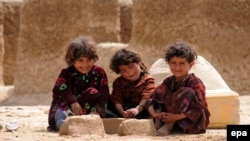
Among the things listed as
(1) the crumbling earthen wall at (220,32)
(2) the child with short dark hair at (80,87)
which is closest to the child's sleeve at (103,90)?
(2) the child with short dark hair at (80,87)

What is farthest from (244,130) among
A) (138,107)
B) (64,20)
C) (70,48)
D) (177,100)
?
(64,20)

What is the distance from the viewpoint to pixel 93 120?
6.09 metres

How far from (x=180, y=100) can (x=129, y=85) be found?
773 millimetres

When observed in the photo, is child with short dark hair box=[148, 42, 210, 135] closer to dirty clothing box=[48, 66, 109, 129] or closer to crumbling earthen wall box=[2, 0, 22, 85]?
dirty clothing box=[48, 66, 109, 129]

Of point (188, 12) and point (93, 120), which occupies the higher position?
point (188, 12)

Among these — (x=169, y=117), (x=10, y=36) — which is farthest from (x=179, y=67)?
(x=10, y=36)

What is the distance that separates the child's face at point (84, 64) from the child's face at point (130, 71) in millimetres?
291

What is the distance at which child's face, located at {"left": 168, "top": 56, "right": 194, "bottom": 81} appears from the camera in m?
6.35

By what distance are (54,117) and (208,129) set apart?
1.46m

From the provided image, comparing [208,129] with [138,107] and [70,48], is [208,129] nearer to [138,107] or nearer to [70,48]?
[138,107]

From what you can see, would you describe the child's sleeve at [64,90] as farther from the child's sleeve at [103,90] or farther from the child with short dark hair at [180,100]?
the child with short dark hair at [180,100]

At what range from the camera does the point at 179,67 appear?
6344mm

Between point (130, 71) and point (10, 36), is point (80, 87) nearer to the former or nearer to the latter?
point (130, 71)

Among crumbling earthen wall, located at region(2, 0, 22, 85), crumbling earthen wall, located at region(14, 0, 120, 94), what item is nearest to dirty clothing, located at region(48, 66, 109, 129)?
crumbling earthen wall, located at region(14, 0, 120, 94)
